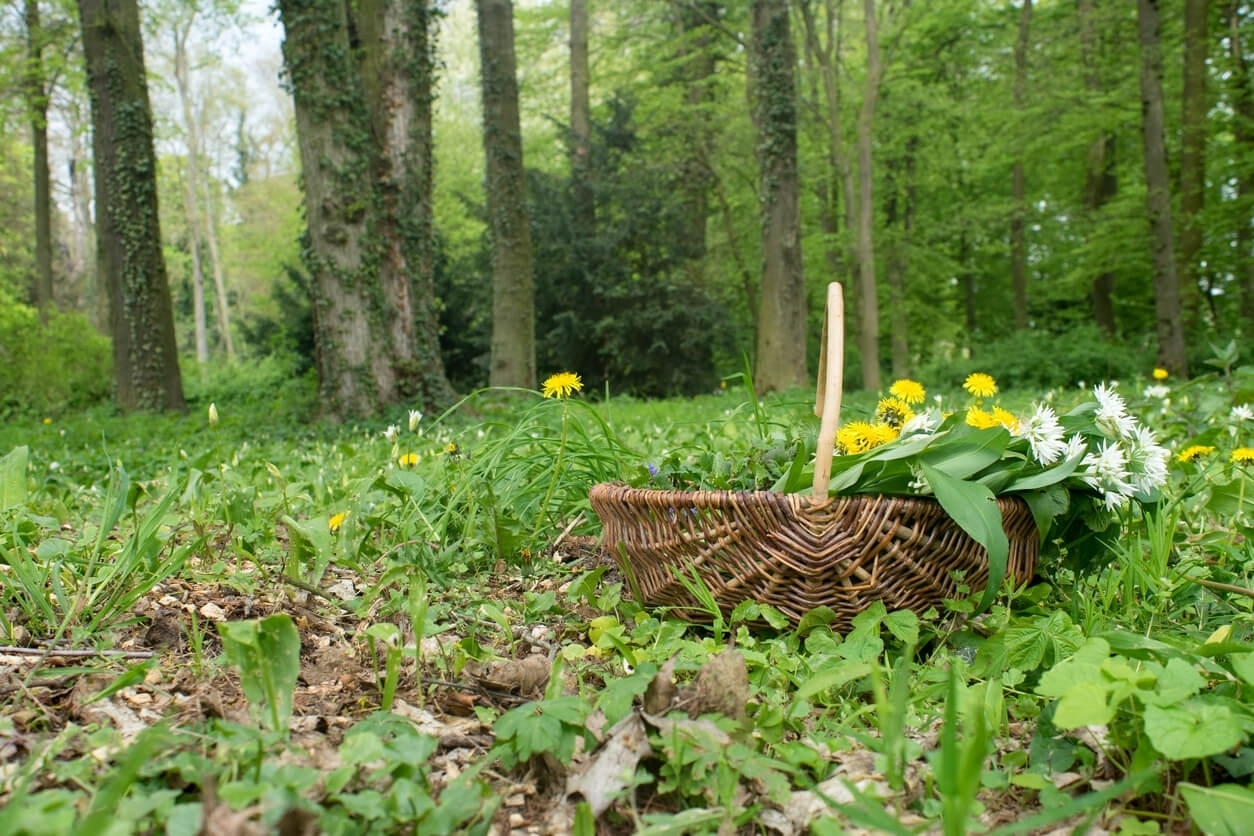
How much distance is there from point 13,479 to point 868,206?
48.5ft

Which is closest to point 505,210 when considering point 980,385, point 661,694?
point 980,385

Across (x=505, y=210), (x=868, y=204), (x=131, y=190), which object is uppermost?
(x=868, y=204)

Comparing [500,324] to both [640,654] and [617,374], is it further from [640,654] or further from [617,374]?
[640,654]

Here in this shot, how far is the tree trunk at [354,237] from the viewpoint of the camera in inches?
294

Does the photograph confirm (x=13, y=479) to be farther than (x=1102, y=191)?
No

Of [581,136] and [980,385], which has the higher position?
[581,136]

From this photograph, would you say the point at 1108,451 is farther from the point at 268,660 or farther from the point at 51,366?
the point at 51,366

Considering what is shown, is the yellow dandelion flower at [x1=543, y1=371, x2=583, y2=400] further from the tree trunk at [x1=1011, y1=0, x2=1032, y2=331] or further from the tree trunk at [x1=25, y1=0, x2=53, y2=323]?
the tree trunk at [x1=25, y1=0, x2=53, y2=323]

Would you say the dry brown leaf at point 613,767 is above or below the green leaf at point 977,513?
below

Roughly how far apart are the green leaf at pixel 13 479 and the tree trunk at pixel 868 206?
1356cm

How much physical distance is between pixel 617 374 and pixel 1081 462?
15.1m

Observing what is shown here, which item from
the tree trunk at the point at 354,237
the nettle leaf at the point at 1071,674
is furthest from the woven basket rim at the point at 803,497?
the tree trunk at the point at 354,237

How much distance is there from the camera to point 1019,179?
1862cm

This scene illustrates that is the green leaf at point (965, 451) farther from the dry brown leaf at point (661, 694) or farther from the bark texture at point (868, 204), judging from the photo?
the bark texture at point (868, 204)
